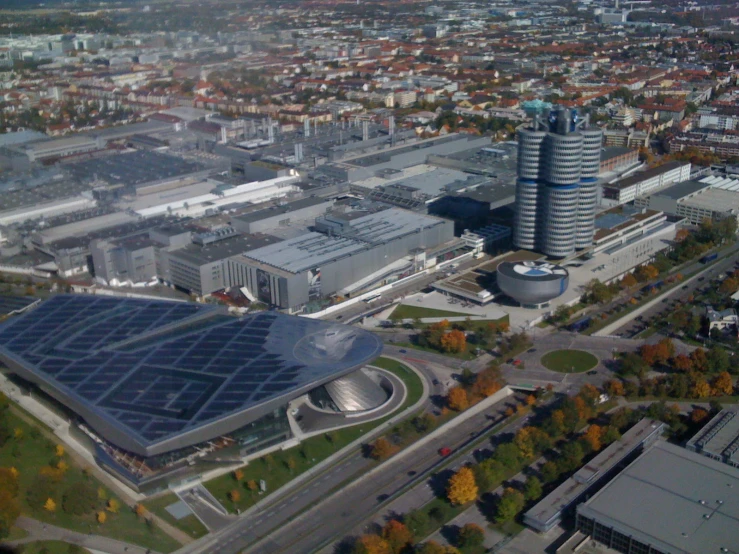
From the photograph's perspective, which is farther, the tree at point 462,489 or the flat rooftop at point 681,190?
the flat rooftop at point 681,190

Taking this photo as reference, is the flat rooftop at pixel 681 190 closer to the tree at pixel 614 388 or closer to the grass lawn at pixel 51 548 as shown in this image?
the tree at pixel 614 388

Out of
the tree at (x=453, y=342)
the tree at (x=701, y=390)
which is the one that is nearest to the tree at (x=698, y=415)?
the tree at (x=701, y=390)

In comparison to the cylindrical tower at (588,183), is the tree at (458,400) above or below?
below

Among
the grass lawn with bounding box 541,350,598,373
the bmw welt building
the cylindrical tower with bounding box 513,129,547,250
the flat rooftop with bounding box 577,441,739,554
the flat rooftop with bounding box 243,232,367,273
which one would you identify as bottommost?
the grass lawn with bounding box 541,350,598,373

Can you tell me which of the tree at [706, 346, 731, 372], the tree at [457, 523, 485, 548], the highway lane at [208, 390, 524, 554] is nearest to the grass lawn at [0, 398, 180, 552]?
the highway lane at [208, 390, 524, 554]

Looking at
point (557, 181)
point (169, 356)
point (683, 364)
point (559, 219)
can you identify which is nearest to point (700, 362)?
point (683, 364)

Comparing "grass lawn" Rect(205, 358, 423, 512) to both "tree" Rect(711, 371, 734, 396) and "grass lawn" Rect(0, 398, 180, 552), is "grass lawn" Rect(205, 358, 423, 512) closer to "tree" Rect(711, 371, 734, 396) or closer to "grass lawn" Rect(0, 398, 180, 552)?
"grass lawn" Rect(0, 398, 180, 552)
